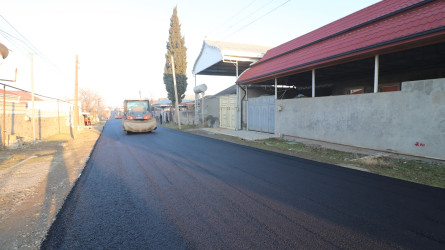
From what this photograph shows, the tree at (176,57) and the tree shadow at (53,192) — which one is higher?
the tree at (176,57)

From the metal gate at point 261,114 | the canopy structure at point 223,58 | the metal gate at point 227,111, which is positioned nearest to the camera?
the metal gate at point 261,114

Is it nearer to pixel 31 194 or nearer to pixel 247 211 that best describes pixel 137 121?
pixel 31 194

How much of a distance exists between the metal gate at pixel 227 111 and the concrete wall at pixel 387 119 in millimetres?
7850

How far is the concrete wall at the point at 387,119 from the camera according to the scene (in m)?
7.12

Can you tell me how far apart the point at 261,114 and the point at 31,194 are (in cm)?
1359

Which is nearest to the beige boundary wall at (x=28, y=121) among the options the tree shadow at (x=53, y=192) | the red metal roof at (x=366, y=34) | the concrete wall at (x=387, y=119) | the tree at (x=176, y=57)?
the tree shadow at (x=53, y=192)

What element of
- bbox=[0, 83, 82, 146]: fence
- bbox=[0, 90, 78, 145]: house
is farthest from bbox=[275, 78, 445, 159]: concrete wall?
bbox=[0, 90, 78, 145]: house

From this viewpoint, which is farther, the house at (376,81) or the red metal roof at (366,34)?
the red metal roof at (366,34)

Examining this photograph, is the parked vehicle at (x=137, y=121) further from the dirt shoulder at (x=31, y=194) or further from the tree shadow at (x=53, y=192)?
the tree shadow at (x=53, y=192)

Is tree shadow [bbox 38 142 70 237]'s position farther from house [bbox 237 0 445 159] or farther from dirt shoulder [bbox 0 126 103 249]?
house [bbox 237 0 445 159]

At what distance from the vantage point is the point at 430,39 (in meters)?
7.16

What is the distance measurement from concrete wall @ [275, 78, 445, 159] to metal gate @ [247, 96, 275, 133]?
2957 mm

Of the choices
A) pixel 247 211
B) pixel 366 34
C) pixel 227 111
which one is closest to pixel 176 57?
pixel 227 111

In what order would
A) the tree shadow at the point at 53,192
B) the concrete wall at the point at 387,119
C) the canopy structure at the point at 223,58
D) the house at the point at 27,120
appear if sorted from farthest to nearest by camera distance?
1. the canopy structure at the point at 223,58
2. the house at the point at 27,120
3. the concrete wall at the point at 387,119
4. the tree shadow at the point at 53,192
